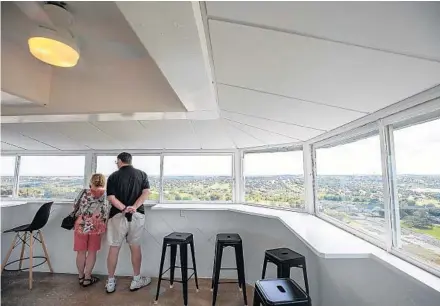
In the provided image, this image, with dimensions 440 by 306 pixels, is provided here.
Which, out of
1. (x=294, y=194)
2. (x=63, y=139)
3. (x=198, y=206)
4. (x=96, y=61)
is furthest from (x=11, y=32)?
(x=294, y=194)

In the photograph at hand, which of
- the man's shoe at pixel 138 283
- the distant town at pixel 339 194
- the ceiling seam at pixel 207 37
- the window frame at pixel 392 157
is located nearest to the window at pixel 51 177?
the distant town at pixel 339 194

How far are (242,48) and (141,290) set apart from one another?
A: 9.14ft

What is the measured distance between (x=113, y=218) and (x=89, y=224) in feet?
1.24

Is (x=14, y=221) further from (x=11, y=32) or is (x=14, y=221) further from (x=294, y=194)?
(x=294, y=194)

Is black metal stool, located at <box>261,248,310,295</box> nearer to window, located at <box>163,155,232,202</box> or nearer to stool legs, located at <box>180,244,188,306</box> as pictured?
stool legs, located at <box>180,244,188,306</box>

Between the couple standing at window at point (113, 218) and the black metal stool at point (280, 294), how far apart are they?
1.73 meters

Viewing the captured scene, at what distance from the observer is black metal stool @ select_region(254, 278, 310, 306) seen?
1.29 metres

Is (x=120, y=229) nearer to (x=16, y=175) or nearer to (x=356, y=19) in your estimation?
(x=16, y=175)

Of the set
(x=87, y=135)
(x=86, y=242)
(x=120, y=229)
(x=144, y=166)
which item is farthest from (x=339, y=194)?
(x=86, y=242)

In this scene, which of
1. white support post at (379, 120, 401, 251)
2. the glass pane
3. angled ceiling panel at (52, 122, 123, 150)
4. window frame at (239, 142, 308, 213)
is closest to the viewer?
the glass pane

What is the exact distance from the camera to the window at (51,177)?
11.6ft

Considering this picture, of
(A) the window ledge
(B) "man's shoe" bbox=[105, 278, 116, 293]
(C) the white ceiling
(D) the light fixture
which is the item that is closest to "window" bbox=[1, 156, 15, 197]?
A: (C) the white ceiling

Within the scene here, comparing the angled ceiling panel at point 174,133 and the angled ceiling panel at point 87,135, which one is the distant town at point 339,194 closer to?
the angled ceiling panel at point 174,133

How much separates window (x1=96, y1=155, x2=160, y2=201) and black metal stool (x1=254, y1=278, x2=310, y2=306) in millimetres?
2297
